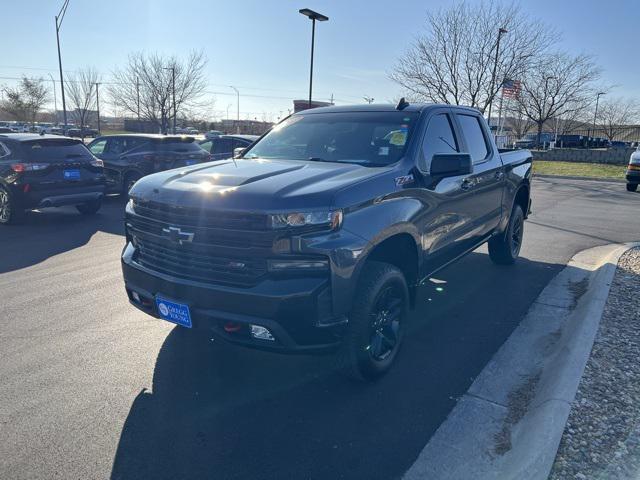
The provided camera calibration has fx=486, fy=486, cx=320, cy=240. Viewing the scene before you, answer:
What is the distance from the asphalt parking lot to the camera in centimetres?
269

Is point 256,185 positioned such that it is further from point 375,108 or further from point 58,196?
point 58,196

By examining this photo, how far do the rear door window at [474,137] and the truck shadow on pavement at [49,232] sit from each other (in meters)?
5.62

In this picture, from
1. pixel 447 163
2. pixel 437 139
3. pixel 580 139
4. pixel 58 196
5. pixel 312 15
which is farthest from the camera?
pixel 580 139

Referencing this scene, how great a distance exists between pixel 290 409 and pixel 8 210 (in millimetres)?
7793

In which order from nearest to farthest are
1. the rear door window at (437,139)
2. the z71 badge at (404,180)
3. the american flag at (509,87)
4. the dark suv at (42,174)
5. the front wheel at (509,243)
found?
the z71 badge at (404,180) < the rear door window at (437,139) < the front wheel at (509,243) < the dark suv at (42,174) < the american flag at (509,87)

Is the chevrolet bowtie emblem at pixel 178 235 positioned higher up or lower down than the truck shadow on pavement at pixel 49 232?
higher up

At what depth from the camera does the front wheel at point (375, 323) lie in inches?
124

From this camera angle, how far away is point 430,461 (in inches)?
107

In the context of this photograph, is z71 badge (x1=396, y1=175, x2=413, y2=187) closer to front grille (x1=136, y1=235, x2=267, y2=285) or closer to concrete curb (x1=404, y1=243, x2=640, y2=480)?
front grille (x1=136, y1=235, x2=267, y2=285)

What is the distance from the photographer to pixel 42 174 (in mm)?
8672

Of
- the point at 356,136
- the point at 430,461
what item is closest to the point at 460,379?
the point at 430,461

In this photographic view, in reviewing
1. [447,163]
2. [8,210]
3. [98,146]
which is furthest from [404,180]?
[98,146]

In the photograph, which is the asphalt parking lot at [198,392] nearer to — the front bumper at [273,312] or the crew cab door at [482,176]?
the front bumper at [273,312]

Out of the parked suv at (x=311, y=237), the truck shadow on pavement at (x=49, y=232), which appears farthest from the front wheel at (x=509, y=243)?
the truck shadow on pavement at (x=49, y=232)
